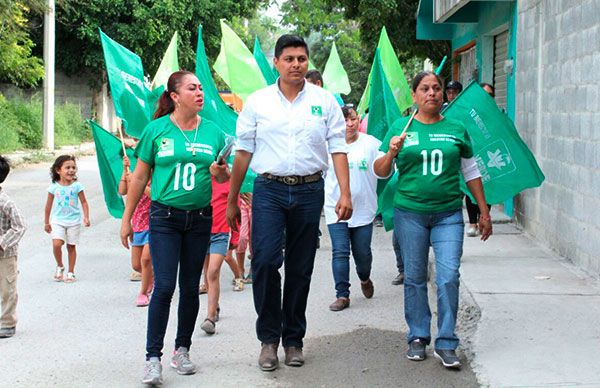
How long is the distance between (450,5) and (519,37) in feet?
6.75

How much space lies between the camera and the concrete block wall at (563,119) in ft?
29.0

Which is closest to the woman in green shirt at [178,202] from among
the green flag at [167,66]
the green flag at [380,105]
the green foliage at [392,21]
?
the green flag at [380,105]

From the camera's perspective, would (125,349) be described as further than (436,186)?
Yes

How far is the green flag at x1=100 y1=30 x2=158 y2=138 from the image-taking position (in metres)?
8.81

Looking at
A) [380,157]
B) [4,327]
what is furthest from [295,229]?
[4,327]

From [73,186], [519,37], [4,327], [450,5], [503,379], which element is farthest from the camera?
[450,5]

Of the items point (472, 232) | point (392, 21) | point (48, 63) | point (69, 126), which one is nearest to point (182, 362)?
point (472, 232)

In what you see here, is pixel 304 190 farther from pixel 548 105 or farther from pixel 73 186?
pixel 548 105

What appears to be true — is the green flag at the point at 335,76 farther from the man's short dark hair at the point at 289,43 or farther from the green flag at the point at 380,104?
the man's short dark hair at the point at 289,43

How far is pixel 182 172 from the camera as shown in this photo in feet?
19.5

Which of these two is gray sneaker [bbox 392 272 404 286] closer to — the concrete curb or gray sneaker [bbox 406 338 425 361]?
gray sneaker [bbox 406 338 425 361]

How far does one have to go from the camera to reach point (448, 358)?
19.9 feet

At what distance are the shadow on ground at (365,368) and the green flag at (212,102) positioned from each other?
344cm

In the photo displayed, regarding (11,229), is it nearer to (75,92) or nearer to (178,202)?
(178,202)
